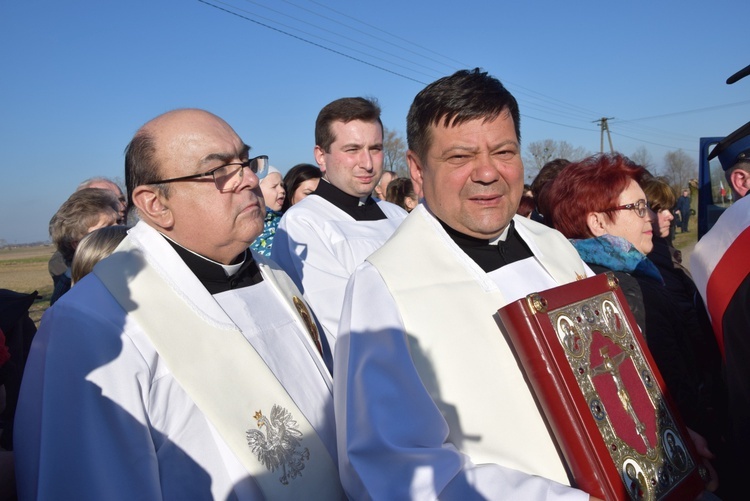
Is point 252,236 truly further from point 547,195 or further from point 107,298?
point 547,195

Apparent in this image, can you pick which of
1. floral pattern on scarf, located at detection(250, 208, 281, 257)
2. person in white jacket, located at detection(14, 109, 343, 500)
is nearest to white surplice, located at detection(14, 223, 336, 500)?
person in white jacket, located at detection(14, 109, 343, 500)

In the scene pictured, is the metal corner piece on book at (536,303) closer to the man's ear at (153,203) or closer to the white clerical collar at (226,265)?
the white clerical collar at (226,265)

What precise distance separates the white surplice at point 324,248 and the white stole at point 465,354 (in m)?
1.60

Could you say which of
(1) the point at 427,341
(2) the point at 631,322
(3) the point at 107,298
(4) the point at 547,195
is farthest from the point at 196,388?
(4) the point at 547,195

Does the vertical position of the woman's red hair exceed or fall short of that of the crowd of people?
it exceeds it

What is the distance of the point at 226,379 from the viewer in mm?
2166

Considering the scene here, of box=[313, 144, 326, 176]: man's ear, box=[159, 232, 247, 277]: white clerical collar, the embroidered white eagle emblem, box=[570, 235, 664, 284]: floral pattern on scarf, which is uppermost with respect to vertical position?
box=[313, 144, 326, 176]: man's ear

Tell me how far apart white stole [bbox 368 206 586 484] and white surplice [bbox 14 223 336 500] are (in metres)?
0.69

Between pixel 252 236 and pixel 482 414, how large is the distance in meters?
1.14

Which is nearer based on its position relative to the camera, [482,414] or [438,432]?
[438,432]

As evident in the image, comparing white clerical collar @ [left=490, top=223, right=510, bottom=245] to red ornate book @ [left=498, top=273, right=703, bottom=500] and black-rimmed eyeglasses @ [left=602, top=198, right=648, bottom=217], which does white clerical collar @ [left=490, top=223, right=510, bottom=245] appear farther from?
black-rimmed eyeglasses @ [left=602, top=198, right=648, bottom=217]

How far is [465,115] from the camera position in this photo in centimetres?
222

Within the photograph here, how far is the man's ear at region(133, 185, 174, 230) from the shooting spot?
2409 mm

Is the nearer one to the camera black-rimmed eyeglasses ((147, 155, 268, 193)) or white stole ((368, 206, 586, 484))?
white stole ((368, 206, 586, 484))
